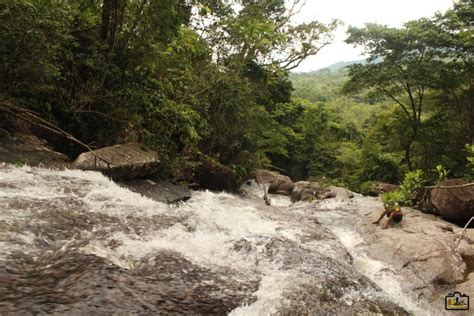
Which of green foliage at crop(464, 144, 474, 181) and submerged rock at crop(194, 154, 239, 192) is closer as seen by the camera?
green foliage at crop(464, 144, 474, 181)

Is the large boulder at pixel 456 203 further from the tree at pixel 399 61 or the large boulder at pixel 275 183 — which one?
the large boulder at pixel 275 183

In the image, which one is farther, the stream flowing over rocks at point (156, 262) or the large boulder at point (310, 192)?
the large boulder at point (310, 192)

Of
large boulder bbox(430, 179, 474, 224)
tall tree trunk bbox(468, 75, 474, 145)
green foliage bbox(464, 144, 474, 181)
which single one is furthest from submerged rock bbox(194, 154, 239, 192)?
tall tree trunk bbox(468, 75, 474, 145)

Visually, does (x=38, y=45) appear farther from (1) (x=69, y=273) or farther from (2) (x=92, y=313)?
(2) (x=92, y=313)

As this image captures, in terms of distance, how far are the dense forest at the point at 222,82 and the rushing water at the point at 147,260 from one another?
8.54 ft

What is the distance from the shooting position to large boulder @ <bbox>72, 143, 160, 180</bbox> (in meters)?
7.39

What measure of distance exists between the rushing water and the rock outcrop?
472 mm

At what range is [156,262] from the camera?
150 inches

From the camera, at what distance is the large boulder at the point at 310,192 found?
16.6 m

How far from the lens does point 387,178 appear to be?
21812 millimetres

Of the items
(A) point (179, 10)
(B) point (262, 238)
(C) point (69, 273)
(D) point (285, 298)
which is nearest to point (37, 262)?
(C) point (69, 273)

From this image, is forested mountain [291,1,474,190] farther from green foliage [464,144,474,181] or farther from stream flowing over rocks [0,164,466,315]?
stream flowing over rocks [0,164,466,315]

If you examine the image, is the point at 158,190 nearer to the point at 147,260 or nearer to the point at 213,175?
the point at 213,175

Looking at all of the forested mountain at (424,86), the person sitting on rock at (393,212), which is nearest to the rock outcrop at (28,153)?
the person sitting on rock at (393,212)
